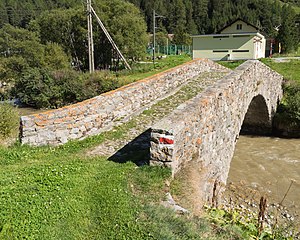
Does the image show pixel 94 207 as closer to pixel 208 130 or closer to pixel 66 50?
pixel 208 130

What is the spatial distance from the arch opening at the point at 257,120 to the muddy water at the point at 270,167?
78cm

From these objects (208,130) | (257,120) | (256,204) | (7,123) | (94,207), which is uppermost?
(208,130)

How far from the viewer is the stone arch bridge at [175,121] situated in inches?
185

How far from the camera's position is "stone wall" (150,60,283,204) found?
451cm

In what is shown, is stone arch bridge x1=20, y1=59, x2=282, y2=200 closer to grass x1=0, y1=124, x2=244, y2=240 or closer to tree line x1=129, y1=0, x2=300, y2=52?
grass x1=0, y1=124, x2=244, y2=240

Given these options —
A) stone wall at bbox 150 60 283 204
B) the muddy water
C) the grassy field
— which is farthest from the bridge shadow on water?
the muddy water

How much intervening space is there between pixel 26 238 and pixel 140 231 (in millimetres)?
1140

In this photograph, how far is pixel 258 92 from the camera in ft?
38.8

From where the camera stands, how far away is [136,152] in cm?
554

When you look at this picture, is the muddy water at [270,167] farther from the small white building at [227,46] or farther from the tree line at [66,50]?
the small white building at [227,46]

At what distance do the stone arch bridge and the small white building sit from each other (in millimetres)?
19003

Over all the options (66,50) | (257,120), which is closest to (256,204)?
(257,120)

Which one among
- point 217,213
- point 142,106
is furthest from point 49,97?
point 217,213

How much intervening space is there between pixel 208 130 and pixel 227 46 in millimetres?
24918
